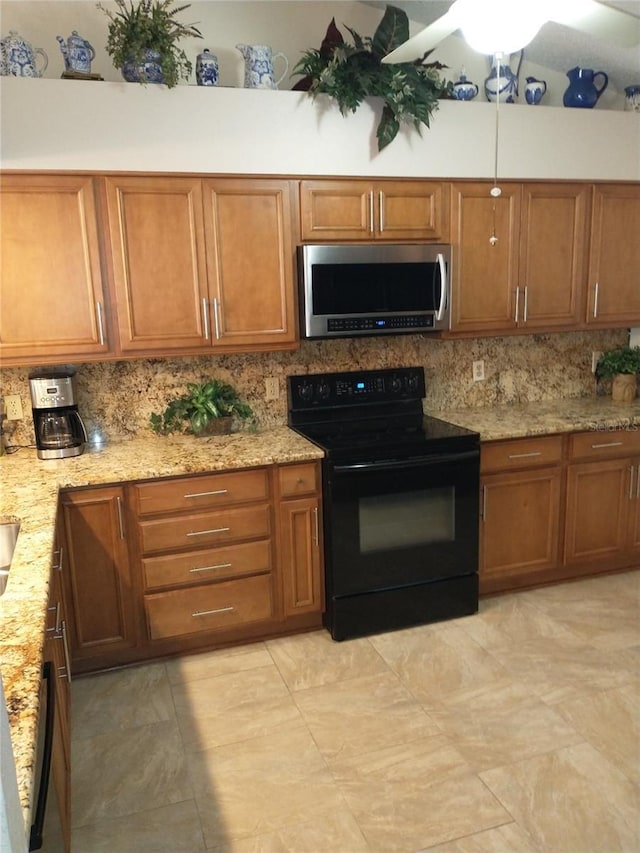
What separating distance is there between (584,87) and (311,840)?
138 inches

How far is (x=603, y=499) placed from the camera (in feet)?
11.3

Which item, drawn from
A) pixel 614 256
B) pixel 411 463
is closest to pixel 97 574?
pixel 411 463

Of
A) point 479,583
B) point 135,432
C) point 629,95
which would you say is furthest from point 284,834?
point 629,95

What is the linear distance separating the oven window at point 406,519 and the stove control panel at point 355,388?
26.0 inches

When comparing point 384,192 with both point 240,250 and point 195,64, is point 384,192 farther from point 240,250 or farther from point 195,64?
point 195,64

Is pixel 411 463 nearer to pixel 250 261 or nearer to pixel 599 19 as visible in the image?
pixel 250 261

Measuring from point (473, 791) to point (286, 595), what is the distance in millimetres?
1152

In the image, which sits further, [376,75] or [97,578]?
[376,75]

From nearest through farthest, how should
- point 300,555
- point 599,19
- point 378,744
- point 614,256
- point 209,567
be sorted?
point 599,19, point 378,744, point 209,567, point 300,555, point 614,256

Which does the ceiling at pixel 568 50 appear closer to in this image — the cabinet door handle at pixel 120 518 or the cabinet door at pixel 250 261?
the cabinet door at pixel 250 261

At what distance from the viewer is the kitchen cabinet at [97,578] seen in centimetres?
260

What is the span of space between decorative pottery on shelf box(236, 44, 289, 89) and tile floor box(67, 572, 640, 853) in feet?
8.12

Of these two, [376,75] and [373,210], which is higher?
[376,75]

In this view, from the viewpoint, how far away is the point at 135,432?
3.15 m
